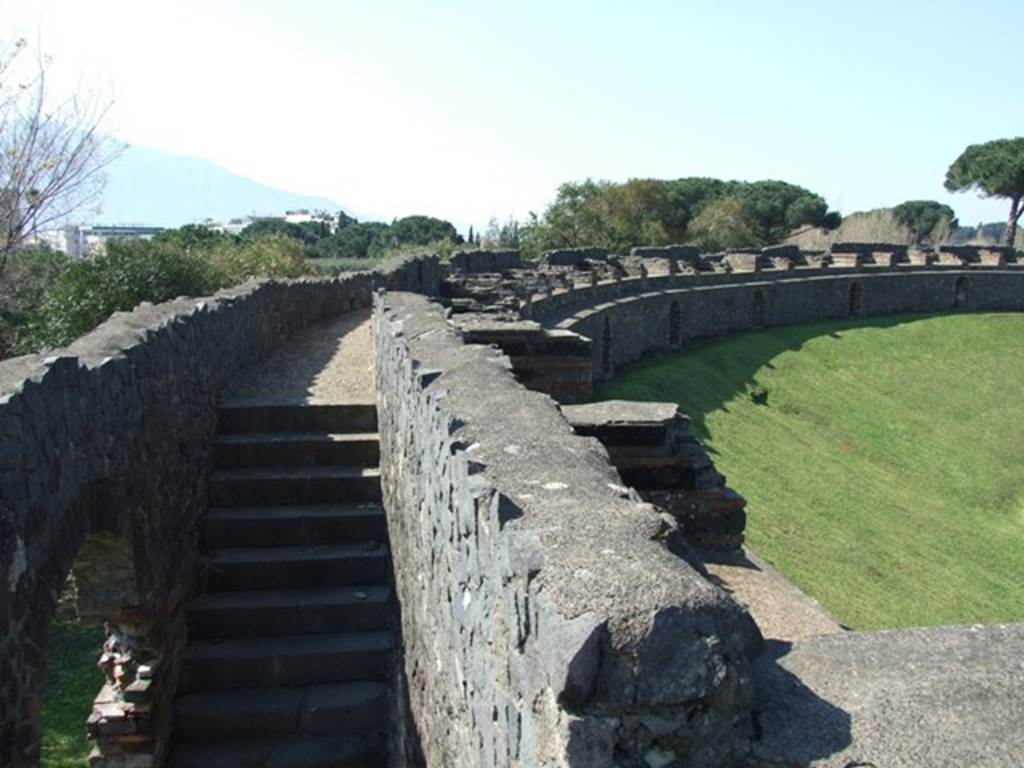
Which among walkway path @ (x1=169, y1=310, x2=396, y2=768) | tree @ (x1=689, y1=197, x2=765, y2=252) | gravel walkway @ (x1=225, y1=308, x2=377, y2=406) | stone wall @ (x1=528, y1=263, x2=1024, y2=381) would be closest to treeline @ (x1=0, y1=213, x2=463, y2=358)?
gravel walkway @ (x1=225, y1=308, x2=377, y2=406)

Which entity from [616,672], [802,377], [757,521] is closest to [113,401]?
[616,672]

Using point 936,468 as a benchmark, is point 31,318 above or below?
above

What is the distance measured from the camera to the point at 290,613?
23.5ft

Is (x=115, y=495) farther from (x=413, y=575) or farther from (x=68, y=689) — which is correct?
(x=68, y=689)

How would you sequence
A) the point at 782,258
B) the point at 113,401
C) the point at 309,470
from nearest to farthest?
1. the point at 113,401
2. the point at 309,470
3. the point at 782,258

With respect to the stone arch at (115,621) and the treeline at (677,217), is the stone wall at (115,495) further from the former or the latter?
the treeline at (677,217)

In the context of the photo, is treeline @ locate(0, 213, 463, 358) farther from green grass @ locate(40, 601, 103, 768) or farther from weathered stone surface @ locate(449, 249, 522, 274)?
green grass @ locate(40, 601, 103, 768)

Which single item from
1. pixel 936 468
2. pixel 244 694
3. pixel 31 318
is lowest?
pixel 936 468

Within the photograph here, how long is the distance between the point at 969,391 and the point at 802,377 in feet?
17.1

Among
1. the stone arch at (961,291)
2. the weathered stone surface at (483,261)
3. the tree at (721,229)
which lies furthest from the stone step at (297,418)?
the tree at (721,229)

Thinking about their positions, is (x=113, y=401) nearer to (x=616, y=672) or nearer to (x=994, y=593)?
(x=616, y=672)

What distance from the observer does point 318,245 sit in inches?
3273

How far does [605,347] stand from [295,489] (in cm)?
1352

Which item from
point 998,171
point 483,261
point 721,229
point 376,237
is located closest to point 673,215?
point 721,229
